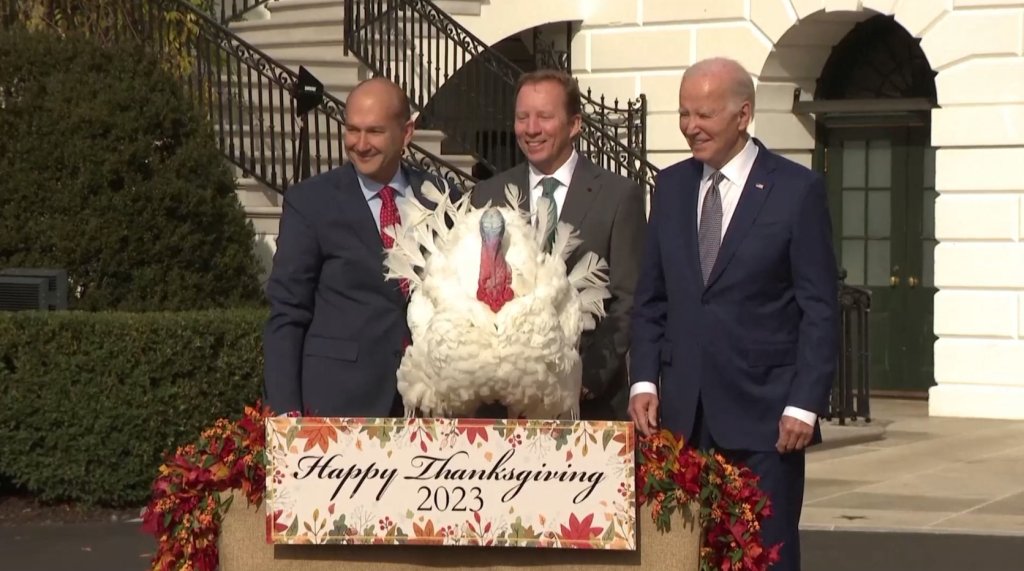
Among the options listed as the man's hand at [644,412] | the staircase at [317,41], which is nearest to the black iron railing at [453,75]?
the staircase at [317,41]

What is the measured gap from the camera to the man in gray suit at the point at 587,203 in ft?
17.7

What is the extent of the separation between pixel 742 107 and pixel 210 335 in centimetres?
498

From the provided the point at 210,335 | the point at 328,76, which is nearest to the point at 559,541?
the point at 210,335

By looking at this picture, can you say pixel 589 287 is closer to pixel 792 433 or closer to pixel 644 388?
pixel 644 388

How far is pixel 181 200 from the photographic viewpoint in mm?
10344

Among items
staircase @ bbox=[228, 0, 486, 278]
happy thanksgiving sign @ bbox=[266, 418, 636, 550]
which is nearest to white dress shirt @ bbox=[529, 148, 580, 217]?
happy thanksgiving sign @ bbox=[266, 418, 636, 550]

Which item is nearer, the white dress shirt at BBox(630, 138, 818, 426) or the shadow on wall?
the white dress shirt at BBox(630, 138, 818, 426)

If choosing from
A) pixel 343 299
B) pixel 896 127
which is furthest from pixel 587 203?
pixel 896 127

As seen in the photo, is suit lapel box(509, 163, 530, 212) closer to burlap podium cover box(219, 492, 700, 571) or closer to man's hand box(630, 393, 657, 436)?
man's hand box(630, 393, 657, 436)

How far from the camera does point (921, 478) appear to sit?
1164 cm

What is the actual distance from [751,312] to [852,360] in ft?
29.8

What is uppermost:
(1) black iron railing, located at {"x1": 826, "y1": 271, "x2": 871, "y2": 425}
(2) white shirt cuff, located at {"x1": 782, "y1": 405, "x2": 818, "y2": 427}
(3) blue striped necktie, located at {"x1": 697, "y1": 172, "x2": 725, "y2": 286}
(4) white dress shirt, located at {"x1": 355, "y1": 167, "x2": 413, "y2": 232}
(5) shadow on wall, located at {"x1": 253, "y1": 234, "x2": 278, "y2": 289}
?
(4) white dress shirt, located at {"x1": 355, "y1": 167, "x2": 413, "y2": 232}

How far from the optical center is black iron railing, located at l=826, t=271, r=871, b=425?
1411 centimetres

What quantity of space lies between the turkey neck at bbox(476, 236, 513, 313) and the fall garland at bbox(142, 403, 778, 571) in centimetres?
58
